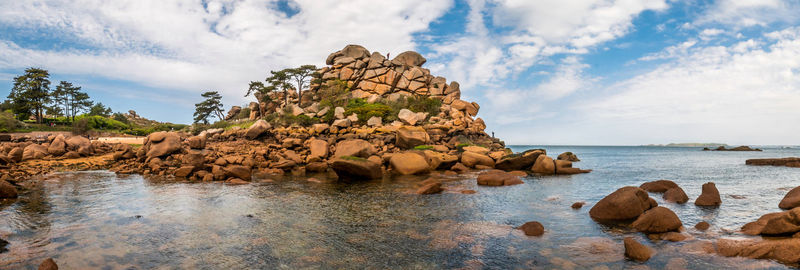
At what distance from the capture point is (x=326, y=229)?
11055 millimetres

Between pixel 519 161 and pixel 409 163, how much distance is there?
31.5ft

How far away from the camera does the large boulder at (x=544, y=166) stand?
28.3 meters

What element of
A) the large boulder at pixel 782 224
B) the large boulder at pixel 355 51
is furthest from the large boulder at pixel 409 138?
the large boulder at pixel 355 51

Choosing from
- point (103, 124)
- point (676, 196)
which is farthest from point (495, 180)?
point (103, 124)

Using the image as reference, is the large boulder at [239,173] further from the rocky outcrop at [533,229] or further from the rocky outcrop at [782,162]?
the rocky outcrop at [782,162]

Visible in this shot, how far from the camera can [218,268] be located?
7766 millimetres

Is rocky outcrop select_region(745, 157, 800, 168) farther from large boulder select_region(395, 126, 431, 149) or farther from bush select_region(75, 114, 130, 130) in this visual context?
bush select_region(75, 114, 130, 130)

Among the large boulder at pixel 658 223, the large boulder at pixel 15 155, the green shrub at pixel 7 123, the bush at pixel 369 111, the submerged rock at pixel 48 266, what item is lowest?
the submerged rock at pixel 48 266

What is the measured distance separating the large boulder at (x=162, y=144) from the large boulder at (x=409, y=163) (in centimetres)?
1871

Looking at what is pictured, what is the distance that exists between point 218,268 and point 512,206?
11112 mm

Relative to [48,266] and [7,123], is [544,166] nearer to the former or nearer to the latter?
[48,266]

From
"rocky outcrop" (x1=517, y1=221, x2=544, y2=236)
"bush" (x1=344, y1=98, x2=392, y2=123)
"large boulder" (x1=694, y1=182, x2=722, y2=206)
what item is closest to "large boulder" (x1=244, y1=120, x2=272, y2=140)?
"bush" (x1=344, y1=98, x2=392, y2=123)

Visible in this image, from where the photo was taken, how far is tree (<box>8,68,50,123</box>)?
60.2m

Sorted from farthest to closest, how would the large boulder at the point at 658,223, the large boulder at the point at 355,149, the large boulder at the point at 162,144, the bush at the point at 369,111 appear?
1. the bush at the point at 369,111
2. the large boulder at the point at 355,149
3. the large boulder at the point at 162,144
4. the large boulder at the point at 658,223
